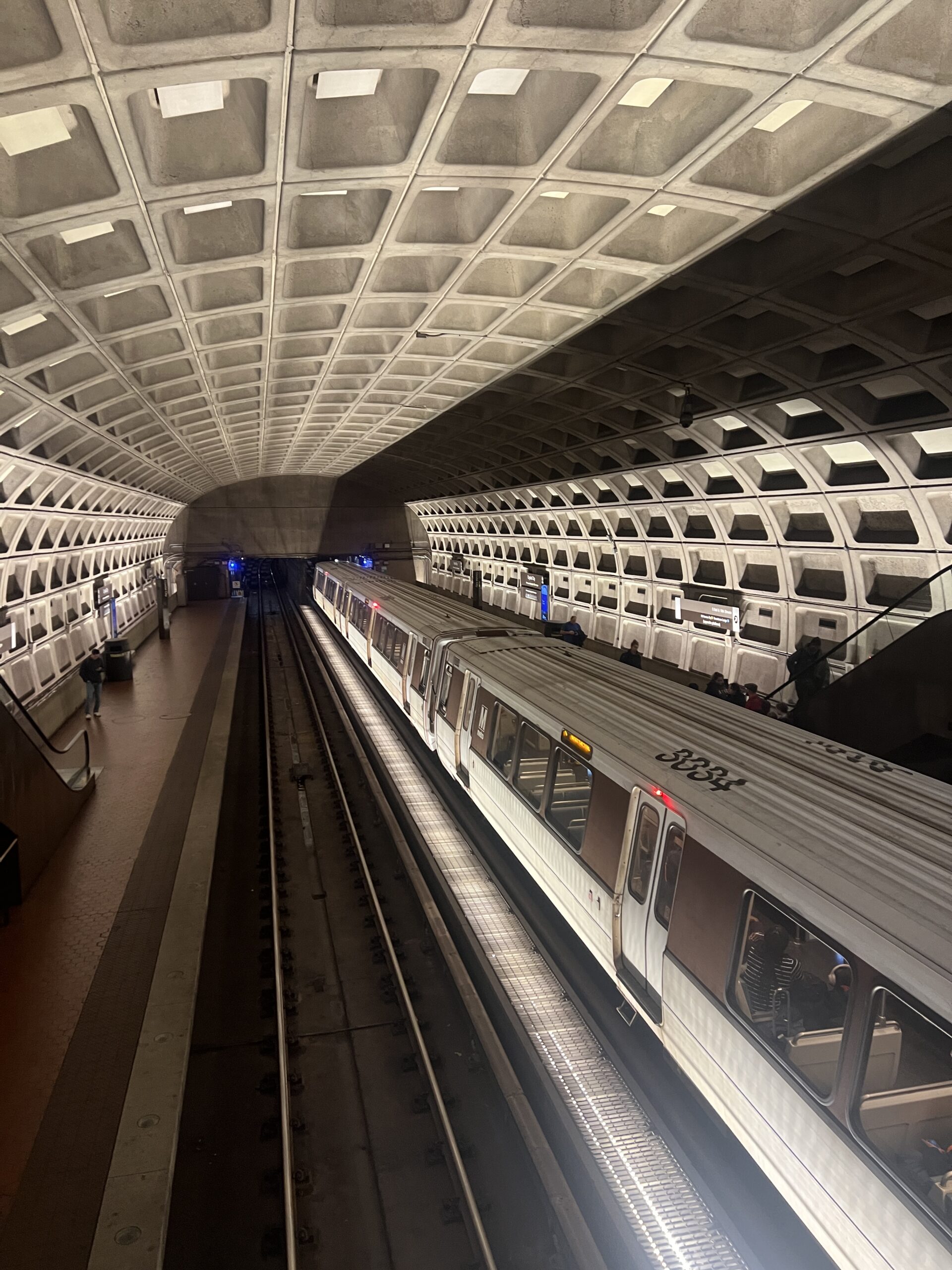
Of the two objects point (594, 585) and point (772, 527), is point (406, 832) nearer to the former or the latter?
point (772, 527)

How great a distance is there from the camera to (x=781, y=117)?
6277 millimetres

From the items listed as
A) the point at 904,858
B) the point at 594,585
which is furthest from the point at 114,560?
the point at 904,858

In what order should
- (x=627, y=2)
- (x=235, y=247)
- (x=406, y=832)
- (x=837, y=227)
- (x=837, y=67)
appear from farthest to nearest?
(x=406, y=832) → (x=235, y=247) → (x=837, y=227) → (x=837, y=67) → (x=627, y=2)

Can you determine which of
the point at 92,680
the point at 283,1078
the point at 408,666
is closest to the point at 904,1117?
the point at 283,1078

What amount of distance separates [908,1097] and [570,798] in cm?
339

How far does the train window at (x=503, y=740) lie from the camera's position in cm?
783

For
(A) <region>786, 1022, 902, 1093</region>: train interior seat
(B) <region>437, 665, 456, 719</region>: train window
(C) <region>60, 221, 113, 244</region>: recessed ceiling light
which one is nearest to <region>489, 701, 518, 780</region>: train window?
(B) <region>437, 665, 456, 719</region>: train window

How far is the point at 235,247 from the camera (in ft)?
25.0

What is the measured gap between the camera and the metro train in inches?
124

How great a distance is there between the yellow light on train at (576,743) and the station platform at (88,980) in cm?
363

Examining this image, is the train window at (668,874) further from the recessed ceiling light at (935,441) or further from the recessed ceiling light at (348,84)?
the recessed ceiling light at (935,441)

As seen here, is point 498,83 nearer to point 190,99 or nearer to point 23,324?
point 190,99

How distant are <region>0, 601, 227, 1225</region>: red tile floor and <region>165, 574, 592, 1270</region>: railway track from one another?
Result: 0.99 m

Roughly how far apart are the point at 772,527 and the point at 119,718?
13.5 meters
